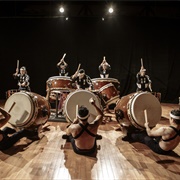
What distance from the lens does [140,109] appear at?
138 inches

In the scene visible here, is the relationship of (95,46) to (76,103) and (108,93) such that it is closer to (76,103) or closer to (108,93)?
(108,93)

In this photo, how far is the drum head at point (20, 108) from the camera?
3430mm

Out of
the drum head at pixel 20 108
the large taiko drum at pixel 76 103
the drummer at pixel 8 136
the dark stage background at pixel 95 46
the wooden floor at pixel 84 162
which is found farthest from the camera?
the dark stage background at pixel 95 46

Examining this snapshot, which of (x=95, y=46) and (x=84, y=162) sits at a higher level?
(x=95, y=46)

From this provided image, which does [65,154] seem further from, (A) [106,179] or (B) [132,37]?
(B) [132,37]

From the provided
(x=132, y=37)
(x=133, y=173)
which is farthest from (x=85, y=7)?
(x=133, y=173)

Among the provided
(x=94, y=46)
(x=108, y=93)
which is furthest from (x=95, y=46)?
(x=108, y=93)

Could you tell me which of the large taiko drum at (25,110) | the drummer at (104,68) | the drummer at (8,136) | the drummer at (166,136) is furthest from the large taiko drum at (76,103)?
the drummer at (104,68)

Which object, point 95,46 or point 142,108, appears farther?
point 95,46

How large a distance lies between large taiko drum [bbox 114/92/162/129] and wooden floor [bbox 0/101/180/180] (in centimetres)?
35

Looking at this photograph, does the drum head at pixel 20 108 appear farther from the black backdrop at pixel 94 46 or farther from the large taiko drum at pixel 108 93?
the black backdrop at pixel 94 46

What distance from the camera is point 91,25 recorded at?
805 cm

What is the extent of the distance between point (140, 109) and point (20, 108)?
67.8 inches

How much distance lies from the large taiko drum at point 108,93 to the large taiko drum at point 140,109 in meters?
1.67
